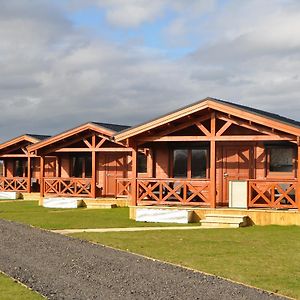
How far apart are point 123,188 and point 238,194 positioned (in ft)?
28.5

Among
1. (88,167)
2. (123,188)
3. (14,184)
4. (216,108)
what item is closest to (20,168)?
(14,184)

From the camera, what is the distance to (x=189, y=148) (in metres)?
20.4

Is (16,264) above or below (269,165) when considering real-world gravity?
below

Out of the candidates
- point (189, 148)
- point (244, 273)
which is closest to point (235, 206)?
point (189, 148)

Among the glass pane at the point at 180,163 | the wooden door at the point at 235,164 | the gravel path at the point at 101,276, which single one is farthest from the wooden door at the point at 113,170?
the gravel path at the point at 101,276

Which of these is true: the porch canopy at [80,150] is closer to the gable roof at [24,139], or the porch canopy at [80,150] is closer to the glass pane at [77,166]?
the glass pane at [77,166]

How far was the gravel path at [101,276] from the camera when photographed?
7.77 meters

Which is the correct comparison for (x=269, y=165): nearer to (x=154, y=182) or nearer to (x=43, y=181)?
(x=154, y=182)

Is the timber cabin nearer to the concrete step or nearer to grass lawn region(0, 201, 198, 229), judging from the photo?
grass lawn region(0, 201, 198, 229)

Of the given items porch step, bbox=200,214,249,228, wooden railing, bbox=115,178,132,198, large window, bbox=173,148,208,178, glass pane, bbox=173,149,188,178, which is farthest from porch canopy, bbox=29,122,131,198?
porch step, bbox=200,214,249,228

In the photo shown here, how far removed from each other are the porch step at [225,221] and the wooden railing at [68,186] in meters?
9.12

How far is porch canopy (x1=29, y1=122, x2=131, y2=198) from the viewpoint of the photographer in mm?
24234

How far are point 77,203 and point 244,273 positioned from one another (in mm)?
15730

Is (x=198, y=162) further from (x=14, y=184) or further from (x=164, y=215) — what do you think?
(x=14, y=184)
